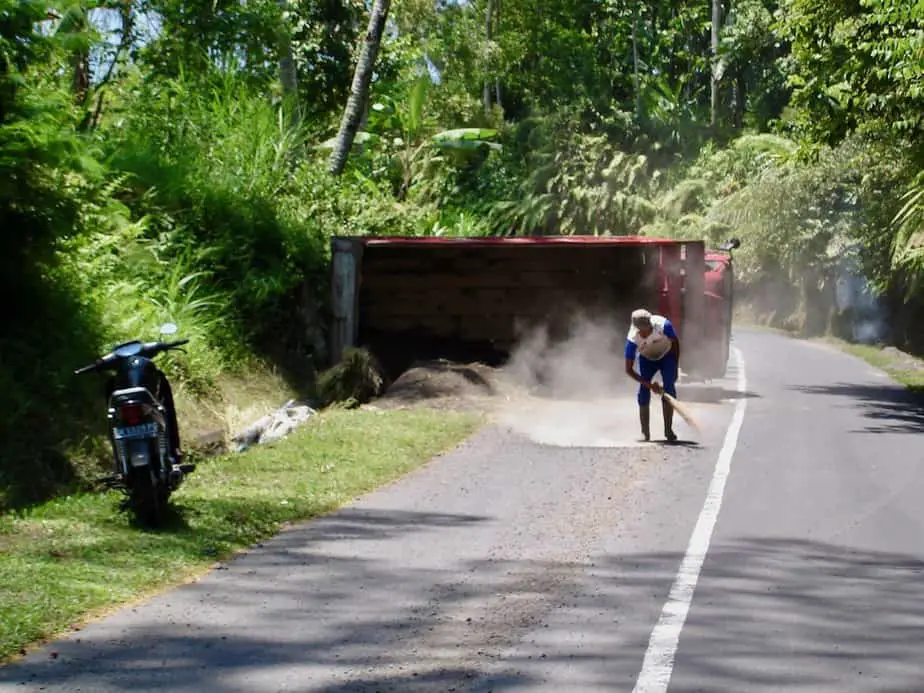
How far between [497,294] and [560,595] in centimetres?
1363

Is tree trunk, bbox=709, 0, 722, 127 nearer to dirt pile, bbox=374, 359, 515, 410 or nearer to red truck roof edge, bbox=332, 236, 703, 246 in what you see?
red truck roof edge, bbox=332, 236, 703, 246

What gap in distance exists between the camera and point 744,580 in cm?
871

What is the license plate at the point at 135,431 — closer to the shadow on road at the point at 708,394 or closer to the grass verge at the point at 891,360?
the shadow on road at the point at 708,394

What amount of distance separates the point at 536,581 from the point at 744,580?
1225mm

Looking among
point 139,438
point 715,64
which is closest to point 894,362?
point 715,64

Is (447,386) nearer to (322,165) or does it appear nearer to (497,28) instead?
(322,165)

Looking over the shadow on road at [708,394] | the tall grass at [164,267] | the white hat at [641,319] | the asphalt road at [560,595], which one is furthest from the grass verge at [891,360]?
the asphalt road at [560,595]

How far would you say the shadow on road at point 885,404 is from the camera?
19000 mm

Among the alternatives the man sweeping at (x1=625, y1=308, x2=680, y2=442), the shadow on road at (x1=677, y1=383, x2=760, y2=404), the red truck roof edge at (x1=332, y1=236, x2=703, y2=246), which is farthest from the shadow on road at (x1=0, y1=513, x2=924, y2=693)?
the shadow on road at (x1=677, y1=383, x2=760, y2=404)

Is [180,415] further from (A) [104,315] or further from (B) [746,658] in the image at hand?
(B) [746,658]

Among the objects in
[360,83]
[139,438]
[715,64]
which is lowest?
[139,438]

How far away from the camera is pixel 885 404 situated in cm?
2267

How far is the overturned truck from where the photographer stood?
21469 millimetres

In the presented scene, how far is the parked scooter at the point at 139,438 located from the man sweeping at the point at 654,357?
22.4 feet
